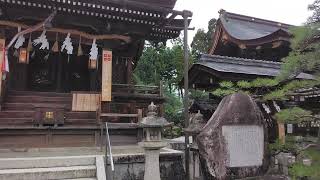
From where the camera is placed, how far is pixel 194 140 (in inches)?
371

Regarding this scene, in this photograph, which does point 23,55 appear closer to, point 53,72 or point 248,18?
point 53,72

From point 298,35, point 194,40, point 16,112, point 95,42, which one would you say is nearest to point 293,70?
point 298,35

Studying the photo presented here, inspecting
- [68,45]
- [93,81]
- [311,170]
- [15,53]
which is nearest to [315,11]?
[311,170]

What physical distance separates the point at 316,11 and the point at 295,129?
21.4ft

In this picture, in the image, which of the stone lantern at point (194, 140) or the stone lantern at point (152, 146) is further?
the stone lantern at point (194, 140)

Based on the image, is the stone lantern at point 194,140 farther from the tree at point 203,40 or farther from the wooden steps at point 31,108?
the tree at point 203,40

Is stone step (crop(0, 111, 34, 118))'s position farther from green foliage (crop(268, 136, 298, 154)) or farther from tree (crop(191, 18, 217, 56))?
tree (crop(191, 18, 217, 56))

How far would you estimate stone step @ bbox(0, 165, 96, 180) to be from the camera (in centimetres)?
705

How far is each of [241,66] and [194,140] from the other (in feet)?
15.0

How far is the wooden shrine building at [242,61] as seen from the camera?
398 inches

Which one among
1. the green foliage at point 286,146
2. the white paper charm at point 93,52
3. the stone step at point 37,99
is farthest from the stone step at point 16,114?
the green foliage at point 286,146

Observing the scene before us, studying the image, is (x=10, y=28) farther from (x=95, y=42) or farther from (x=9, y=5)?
(x=95, y=42)

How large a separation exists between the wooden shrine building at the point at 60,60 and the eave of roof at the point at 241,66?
228 cm

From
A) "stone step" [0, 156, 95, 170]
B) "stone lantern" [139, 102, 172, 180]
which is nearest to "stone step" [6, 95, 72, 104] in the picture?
"stone step" [0, 156, 95, 170]
